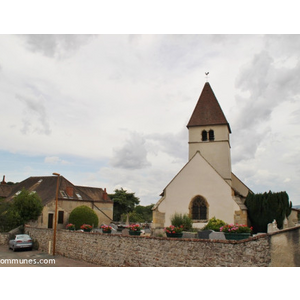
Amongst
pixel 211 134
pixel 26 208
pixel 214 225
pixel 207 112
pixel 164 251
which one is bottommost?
pixel 164 251

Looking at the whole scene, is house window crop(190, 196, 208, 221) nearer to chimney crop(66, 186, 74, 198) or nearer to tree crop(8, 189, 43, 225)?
tree crop(8, 189, 43, 225)

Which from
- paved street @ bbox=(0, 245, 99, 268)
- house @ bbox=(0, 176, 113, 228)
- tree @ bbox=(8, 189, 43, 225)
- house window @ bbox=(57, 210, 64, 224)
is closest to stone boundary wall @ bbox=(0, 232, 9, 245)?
tree @ bbox=(8, 189, 43, 225)

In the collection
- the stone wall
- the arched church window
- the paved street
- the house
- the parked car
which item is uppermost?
the arched church window

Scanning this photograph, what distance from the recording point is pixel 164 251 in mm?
10570

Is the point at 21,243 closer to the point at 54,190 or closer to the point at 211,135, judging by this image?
the point at 54,190

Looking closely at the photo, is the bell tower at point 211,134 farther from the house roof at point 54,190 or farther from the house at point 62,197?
the house roof at point 54,190

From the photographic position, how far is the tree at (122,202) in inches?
2307

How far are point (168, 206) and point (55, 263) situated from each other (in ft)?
34.7

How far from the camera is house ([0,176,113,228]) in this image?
107 ft

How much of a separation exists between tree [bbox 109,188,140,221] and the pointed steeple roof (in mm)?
34344

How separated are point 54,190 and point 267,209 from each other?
26.7m

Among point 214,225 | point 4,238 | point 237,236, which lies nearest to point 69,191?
point 4,238

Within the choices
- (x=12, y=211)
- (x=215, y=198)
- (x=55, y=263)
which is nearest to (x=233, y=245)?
(x=55, y=263)

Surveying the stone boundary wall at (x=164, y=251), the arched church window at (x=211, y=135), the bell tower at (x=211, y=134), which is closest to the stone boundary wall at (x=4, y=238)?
the stone boundary wall at (x=164, y=251)
